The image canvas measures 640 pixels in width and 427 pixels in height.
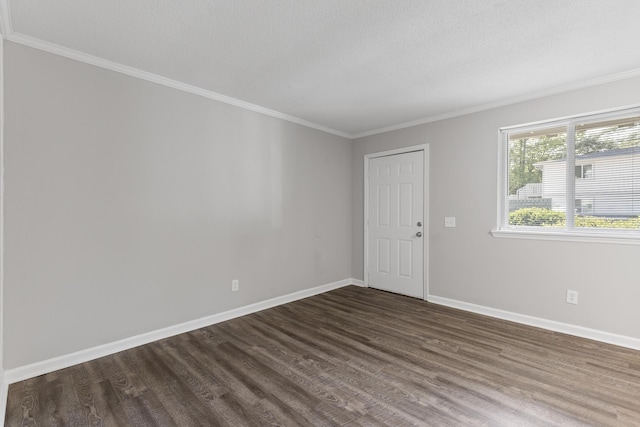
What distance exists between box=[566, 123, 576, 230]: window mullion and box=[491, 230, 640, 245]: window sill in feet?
0.45

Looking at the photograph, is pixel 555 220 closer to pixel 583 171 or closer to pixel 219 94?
pixel 583 171

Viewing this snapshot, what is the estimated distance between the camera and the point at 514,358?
248 centimetres

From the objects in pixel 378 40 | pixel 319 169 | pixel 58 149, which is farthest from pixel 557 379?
pixel 58 149

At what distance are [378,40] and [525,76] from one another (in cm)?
153

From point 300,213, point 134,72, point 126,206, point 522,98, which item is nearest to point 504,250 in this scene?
point 522,98

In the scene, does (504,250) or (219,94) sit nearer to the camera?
(219,94)

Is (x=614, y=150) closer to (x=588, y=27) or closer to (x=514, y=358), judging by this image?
A: (x=588, y=27)

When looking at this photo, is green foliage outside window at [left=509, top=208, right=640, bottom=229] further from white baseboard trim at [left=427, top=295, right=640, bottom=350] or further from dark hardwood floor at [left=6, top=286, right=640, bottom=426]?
dark hardwood floor at [left=6, top=286, right=640, bottom=426]

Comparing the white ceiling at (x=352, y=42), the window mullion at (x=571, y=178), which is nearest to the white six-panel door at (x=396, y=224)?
the white ceiling at (x=352, y=42)

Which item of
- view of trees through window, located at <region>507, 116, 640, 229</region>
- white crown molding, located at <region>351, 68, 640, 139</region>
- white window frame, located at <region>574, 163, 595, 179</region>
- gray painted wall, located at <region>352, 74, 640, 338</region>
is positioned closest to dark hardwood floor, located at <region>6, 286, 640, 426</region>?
gray painted wall, located at <region>352, 74, 640, 338</region>

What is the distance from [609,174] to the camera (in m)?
2.85

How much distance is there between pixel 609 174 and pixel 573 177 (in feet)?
0.86

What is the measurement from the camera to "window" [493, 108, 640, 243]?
2.78 meters

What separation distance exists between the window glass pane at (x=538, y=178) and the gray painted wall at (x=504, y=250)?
210mm
